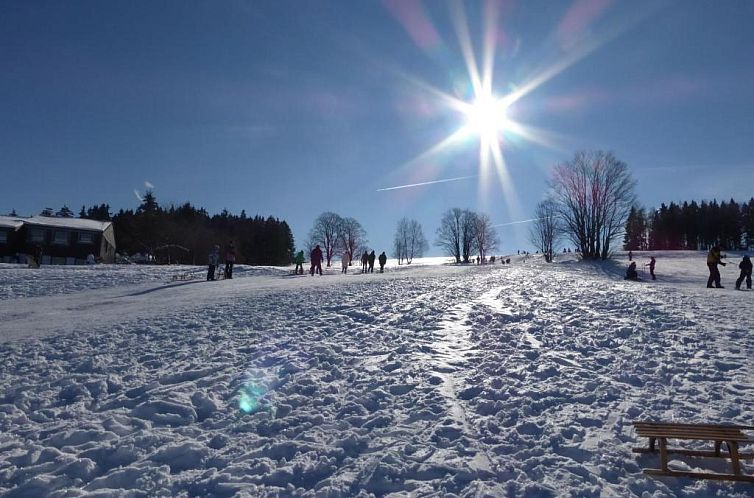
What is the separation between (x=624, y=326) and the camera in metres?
10.7

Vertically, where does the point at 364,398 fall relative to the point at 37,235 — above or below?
below

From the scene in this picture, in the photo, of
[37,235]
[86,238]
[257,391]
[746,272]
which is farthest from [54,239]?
[746,272]

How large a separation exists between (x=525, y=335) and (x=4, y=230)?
56.0 m

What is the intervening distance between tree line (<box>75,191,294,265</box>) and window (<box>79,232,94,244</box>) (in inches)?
475

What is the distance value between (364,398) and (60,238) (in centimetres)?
5452

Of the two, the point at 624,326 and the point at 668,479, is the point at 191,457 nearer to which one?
the point at 668,479

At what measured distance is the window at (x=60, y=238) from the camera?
1857 inches

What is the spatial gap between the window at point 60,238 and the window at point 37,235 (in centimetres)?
104

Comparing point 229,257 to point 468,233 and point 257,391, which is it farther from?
point 468,233

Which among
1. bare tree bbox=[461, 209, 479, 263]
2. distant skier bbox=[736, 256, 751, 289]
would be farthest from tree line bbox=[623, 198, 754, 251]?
distant skier bbox=[736, 256, 751, 289]

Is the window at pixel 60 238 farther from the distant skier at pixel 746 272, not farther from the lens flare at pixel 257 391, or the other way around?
the distant skier at pixel 746 272

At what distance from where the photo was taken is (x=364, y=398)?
679 cm

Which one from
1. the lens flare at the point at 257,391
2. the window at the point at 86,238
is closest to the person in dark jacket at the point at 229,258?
the lens flare at the point at 257,391

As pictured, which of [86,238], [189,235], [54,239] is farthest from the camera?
[189,235]
